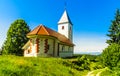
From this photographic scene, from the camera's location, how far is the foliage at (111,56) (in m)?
31.6

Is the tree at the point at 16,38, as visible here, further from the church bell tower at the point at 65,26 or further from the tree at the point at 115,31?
the tree at the point at 115,31

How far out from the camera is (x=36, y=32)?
4059 centimetres

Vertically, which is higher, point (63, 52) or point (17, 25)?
point (17, 25)

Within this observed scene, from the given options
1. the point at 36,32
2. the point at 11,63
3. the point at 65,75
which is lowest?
the point at 65,75

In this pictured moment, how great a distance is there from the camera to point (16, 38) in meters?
55.5

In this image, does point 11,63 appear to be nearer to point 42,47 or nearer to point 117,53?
point 117,53

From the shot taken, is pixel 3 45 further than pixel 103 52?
Yes

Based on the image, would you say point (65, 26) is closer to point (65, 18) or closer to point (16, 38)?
point (65, 18)

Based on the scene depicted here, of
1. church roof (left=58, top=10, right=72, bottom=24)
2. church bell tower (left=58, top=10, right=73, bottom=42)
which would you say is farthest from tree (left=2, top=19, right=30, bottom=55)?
church roof (left=58, top=10, right=72, bottom=24)

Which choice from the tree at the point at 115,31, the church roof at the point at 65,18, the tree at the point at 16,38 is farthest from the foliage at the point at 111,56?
the church roof at the point at 65,18

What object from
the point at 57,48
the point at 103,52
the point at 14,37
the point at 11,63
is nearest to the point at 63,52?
the point at 57,48

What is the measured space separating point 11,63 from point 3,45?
3919 cm

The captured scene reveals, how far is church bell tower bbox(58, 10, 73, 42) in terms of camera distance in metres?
61.4

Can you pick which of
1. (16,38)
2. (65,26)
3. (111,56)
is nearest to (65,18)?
(65,26)
